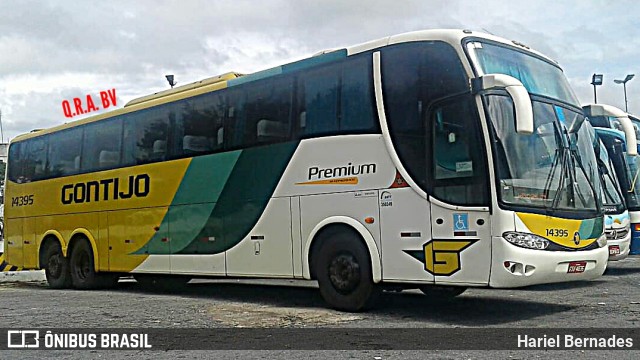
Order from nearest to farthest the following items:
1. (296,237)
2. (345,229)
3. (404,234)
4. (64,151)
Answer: (404,234)
(345,229)
(296,237)
(64,151)

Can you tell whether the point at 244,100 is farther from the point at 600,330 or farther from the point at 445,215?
the point at 600,330

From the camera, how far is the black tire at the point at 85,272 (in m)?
15.3

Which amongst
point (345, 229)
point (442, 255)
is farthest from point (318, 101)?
point (442, 255)

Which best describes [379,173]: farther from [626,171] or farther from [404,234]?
[626,171]

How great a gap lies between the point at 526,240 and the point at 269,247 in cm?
406

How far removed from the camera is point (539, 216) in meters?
8.32

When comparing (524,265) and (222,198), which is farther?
(222,198)

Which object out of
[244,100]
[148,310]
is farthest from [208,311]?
[244,100]

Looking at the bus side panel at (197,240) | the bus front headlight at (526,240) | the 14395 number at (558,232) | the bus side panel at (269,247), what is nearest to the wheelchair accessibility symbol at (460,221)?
the bus front headlight at (526,240)

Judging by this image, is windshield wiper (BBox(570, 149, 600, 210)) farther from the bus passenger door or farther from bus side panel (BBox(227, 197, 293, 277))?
bus side panel (BBox(227, 197, 293, 277))

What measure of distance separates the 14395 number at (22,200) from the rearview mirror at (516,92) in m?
12.1

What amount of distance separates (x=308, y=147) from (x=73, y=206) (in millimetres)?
7311

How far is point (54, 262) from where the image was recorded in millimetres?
16188

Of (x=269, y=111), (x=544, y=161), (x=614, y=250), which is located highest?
(x=269, y=111)
